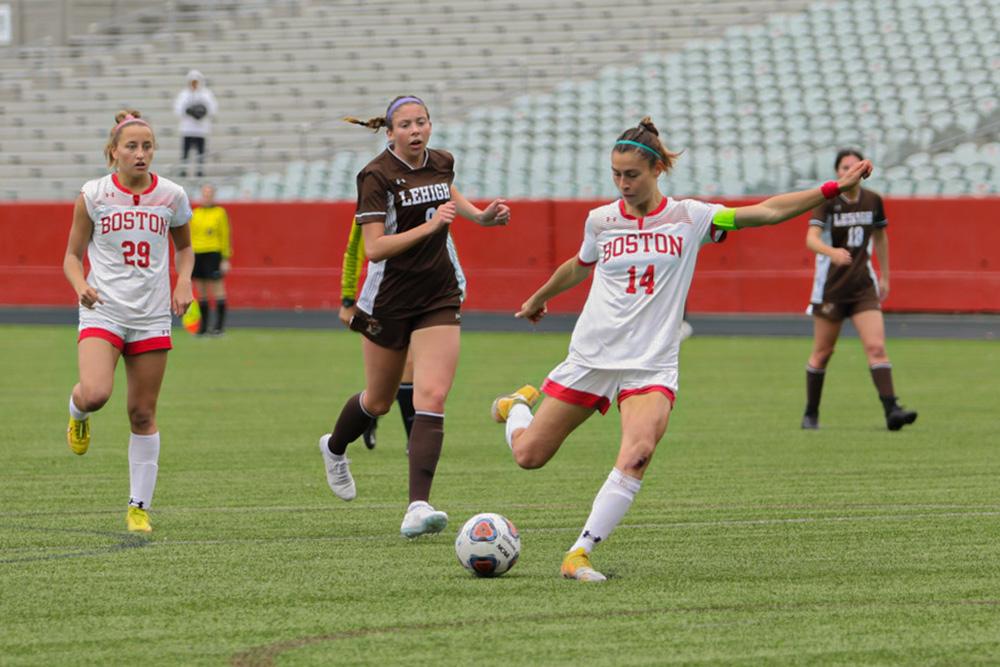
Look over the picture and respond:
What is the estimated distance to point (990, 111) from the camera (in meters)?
27.0

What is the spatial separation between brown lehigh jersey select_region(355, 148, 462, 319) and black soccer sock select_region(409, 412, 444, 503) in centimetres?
57

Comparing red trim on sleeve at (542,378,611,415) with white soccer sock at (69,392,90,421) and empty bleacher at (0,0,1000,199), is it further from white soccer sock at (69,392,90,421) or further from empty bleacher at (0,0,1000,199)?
empty bleacher at (0,0,1000,199)

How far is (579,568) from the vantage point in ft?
22.6

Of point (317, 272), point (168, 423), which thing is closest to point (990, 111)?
point (317, 272)

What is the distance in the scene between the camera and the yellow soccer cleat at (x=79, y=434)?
915cm

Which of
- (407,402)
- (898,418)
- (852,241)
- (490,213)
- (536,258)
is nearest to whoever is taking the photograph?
(490,213)

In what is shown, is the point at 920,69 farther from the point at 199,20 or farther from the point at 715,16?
the point at 199,20

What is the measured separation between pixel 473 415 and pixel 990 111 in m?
14.8

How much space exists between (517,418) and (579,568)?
1324 mm

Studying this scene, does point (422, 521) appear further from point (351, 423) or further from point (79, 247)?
point (79, 247)

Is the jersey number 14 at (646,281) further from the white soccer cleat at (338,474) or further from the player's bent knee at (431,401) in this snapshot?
the white soccer cleat at (338,474)

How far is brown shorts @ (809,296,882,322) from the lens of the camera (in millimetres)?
13742

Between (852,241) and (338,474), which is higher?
(852,241)

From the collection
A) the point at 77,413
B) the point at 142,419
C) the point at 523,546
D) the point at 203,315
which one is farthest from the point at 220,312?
the point at 523,546
